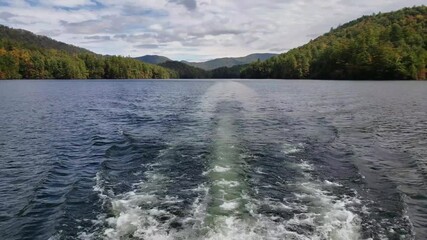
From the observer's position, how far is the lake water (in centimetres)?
1266

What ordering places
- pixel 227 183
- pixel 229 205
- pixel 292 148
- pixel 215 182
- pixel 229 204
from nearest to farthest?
pixel 229 205
pixel 229 204
pixel 227 183
pixel 215 182
pixel 292 148

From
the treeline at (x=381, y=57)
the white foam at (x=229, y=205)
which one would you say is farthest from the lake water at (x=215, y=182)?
the treeline at (x=381, y=57)

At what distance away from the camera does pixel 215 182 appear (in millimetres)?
16875

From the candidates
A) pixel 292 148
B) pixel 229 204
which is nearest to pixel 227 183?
pixel 229 204

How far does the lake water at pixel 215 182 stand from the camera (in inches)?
498

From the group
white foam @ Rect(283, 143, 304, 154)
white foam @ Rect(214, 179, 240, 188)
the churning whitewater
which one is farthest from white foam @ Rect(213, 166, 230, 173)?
white foam @ Rect(283, 143, 304, 154)

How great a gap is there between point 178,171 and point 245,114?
75.6ft

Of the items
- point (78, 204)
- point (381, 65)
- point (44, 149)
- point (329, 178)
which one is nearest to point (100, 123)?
point (44, 149)

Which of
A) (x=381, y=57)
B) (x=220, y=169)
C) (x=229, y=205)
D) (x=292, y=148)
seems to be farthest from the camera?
(x=381, y=57)

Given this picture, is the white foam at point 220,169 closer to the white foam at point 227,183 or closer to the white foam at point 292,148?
the white foam at point 227,183

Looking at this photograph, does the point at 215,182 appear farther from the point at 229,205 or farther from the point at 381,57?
the point at 381,57

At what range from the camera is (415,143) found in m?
25.3

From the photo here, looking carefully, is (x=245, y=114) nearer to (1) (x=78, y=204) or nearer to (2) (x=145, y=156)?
(2) (x=145, y=156)

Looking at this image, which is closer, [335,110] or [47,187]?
[47,187]
